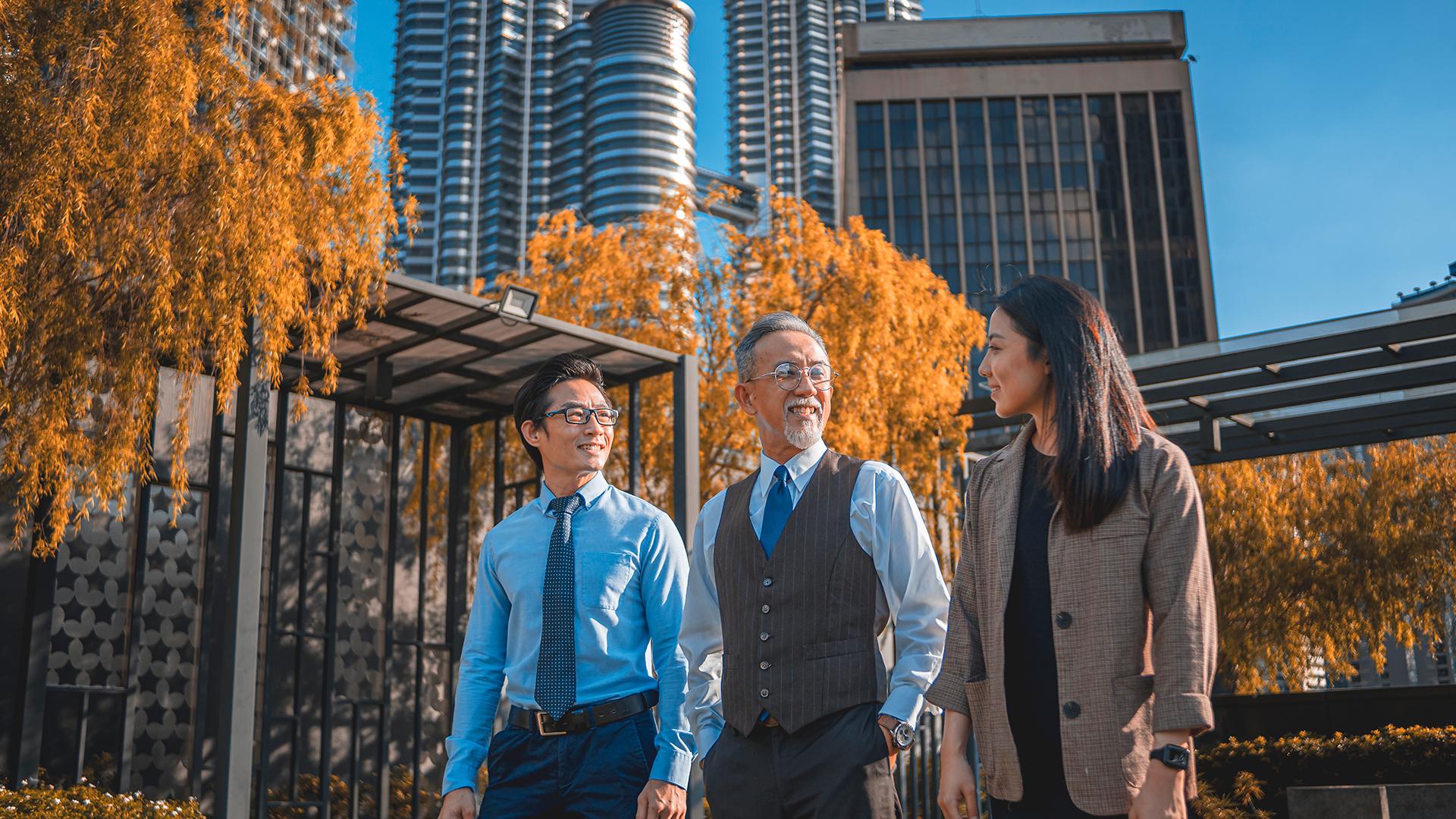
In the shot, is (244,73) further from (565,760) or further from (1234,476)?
(1234,476)

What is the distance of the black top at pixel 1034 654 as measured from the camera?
237cm

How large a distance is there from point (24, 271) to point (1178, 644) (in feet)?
19.6

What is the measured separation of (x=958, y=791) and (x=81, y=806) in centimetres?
486

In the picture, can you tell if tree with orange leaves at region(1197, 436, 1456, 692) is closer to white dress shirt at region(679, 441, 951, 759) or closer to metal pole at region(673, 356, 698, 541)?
metal pole at region(673, 356, 698, 541)

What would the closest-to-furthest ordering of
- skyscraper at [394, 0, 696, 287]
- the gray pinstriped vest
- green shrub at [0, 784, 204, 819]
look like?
the gray pinstriped vest, green shrub at [0, 784, 204, 819], skyscraper at [394, 0, 696, 287]

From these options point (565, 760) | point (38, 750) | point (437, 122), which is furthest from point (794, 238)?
point (437, 122)

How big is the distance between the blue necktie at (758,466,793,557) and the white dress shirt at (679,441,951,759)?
15 mm

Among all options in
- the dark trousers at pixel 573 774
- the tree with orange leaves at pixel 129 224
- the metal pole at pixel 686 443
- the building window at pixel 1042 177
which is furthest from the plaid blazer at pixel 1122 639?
the building window at pixel 1042 177

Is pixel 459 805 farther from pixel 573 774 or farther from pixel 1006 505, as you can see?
pixel 1006 505

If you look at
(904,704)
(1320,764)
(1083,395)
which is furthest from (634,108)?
(1083,395)

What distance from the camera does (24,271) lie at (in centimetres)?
626

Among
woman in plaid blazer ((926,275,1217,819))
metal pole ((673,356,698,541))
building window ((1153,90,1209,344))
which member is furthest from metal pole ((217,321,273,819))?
building window ((1153,90,1209,344))

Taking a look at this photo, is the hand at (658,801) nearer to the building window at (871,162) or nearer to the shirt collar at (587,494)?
the shirt collar at (587,494)

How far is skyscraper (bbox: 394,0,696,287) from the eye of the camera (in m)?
103
